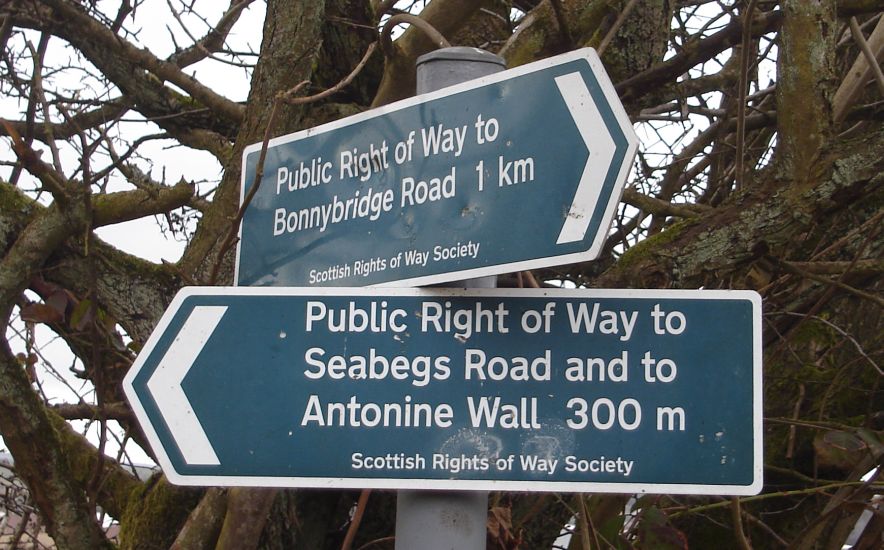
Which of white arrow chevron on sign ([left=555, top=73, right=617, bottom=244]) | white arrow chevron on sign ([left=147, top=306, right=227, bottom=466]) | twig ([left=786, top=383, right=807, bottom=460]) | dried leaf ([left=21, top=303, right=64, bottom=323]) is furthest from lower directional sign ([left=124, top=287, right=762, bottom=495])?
twig ([left=786, top=383, right=807, bottom=460])

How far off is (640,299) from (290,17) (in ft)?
5.70

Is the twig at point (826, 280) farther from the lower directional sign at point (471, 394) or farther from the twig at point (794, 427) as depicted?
the lower directional sign at point (471, 394)

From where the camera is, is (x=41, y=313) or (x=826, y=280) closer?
(x=826, y=280)

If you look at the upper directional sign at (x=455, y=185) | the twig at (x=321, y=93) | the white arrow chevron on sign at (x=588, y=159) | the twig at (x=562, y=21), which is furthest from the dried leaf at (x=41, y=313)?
the white arrow chevron on sign at (x=588, y=159)

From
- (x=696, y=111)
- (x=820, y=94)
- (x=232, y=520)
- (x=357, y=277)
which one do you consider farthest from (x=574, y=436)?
(x=696, y=111)

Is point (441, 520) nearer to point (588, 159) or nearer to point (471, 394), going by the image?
point (471, 394)

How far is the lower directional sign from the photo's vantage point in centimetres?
128

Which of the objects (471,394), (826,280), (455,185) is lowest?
(471,394)

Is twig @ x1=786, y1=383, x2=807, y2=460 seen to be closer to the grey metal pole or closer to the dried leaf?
the grey metal pole

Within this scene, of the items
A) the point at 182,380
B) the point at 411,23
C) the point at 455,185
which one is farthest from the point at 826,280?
the point at 182,380

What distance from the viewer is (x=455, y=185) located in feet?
4.45

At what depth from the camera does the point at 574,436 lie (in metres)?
1.28

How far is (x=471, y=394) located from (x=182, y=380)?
418mm

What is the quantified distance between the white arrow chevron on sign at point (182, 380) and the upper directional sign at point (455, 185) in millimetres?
143
